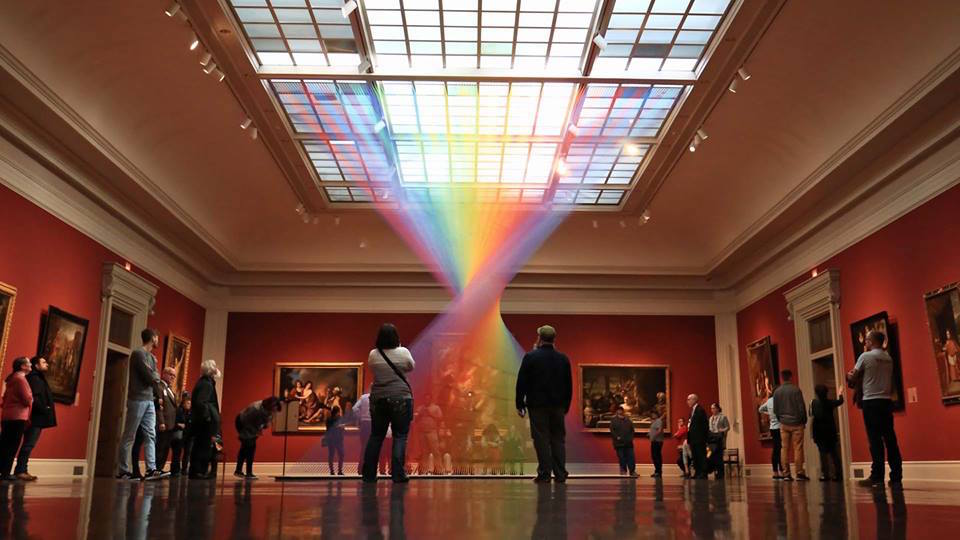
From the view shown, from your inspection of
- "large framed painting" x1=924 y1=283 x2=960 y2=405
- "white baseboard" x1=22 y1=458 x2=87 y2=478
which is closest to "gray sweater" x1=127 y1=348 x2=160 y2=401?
"white baseboard" x1=22 y1=458 x2=87 y2=478

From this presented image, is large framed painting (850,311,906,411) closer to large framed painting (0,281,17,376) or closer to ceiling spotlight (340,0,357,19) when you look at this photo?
ceiling spotlight (340,0,357,19)

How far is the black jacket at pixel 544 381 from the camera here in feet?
30.3

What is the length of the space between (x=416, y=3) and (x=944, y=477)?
1090 centimetres

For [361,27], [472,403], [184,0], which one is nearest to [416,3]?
[361,27]

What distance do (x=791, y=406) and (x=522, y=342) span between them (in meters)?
9.33

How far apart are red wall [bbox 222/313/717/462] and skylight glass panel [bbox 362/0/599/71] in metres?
10.6

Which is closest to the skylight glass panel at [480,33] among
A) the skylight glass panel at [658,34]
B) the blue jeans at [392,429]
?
the skylight glass panel at [658,34]

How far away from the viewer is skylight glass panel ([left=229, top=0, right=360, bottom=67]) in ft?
40.2

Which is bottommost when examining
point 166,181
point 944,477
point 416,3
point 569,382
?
point 944,477

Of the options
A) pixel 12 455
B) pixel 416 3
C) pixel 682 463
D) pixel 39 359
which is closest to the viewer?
pixel 12 455

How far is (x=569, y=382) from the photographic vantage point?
30.3 feet

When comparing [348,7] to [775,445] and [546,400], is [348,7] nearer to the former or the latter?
[546,400]

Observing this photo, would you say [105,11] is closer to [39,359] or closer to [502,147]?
[39,359]

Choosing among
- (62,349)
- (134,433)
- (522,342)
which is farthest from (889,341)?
(62,349)
